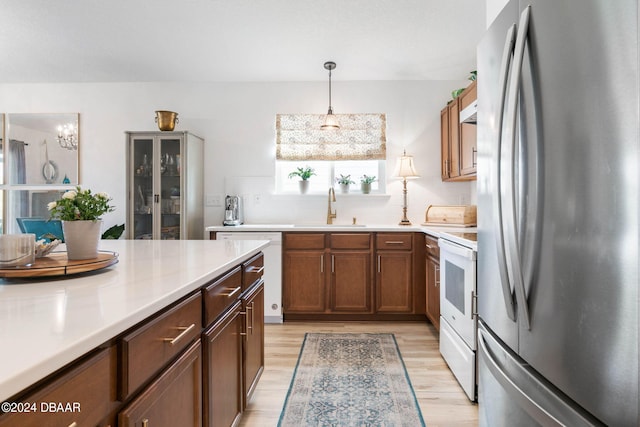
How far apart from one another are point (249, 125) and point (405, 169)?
183 centimetres

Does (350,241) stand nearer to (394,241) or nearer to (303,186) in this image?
(394,241)

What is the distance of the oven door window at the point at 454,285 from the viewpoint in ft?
7.22

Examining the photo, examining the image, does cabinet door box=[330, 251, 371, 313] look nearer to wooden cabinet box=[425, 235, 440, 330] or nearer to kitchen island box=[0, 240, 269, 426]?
wooden cabinet box=[425, 235, 440, 330]

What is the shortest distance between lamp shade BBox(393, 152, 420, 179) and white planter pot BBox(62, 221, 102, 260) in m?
3.06

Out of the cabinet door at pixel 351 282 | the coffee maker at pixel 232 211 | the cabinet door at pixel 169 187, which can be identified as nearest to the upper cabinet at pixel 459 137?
the cabinet door at pixel 351 282

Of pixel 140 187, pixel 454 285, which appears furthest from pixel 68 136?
pixel 454 285

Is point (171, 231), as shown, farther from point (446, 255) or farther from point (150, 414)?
point (150, 414)

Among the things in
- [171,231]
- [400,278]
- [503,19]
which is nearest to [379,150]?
[400,278]

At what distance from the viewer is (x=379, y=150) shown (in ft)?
13.2

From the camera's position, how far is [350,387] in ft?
7.13

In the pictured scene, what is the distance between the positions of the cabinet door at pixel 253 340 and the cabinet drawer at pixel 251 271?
55 millimetres

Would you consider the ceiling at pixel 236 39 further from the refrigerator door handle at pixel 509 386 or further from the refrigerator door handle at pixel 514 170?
the refrigerator door handle at pixel 509 386

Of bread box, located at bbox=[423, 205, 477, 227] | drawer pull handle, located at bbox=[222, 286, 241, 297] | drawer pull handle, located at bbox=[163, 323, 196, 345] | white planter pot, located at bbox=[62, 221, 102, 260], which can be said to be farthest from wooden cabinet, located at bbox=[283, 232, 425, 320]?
drawer pull handle, located at bbox=[163, 323, 196, 345]

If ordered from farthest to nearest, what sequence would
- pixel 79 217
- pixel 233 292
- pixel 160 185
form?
pixel 160 185, pixel 233 292, pixel 79 217
